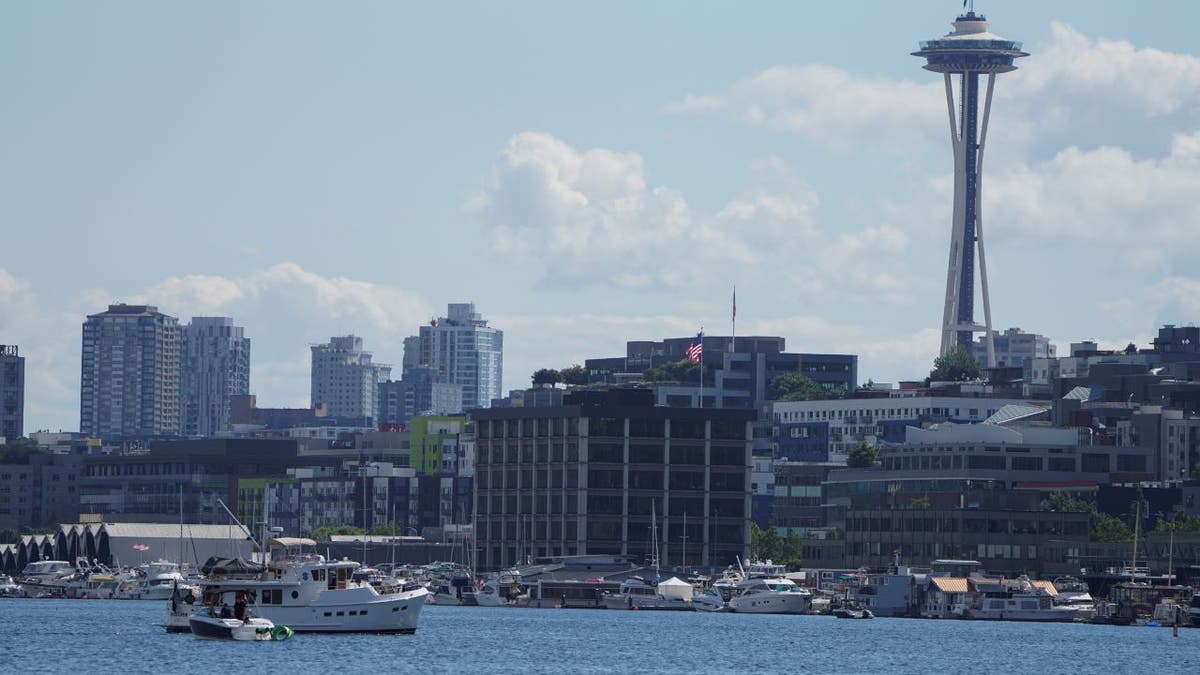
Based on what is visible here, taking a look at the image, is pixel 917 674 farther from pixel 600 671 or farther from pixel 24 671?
pixel 24 671

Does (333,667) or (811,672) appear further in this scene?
(811,672)

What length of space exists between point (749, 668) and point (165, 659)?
38674mm

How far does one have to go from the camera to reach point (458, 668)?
623 ft

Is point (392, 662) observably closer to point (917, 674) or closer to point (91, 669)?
point (91, 669)

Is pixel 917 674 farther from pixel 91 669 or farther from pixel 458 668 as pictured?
pixel 91 669

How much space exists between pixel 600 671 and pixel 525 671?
16.8 feet

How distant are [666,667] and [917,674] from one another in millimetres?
16846

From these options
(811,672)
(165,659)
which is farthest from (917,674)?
(165,659)

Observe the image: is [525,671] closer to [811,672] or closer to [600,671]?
[600,671]

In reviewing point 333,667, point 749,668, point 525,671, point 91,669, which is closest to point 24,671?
point 91,669

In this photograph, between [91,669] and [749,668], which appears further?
[749,668]

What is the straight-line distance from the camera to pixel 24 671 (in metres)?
181

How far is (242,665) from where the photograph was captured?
184 m

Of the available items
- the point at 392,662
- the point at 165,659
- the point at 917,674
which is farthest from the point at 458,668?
the point at 917,674
